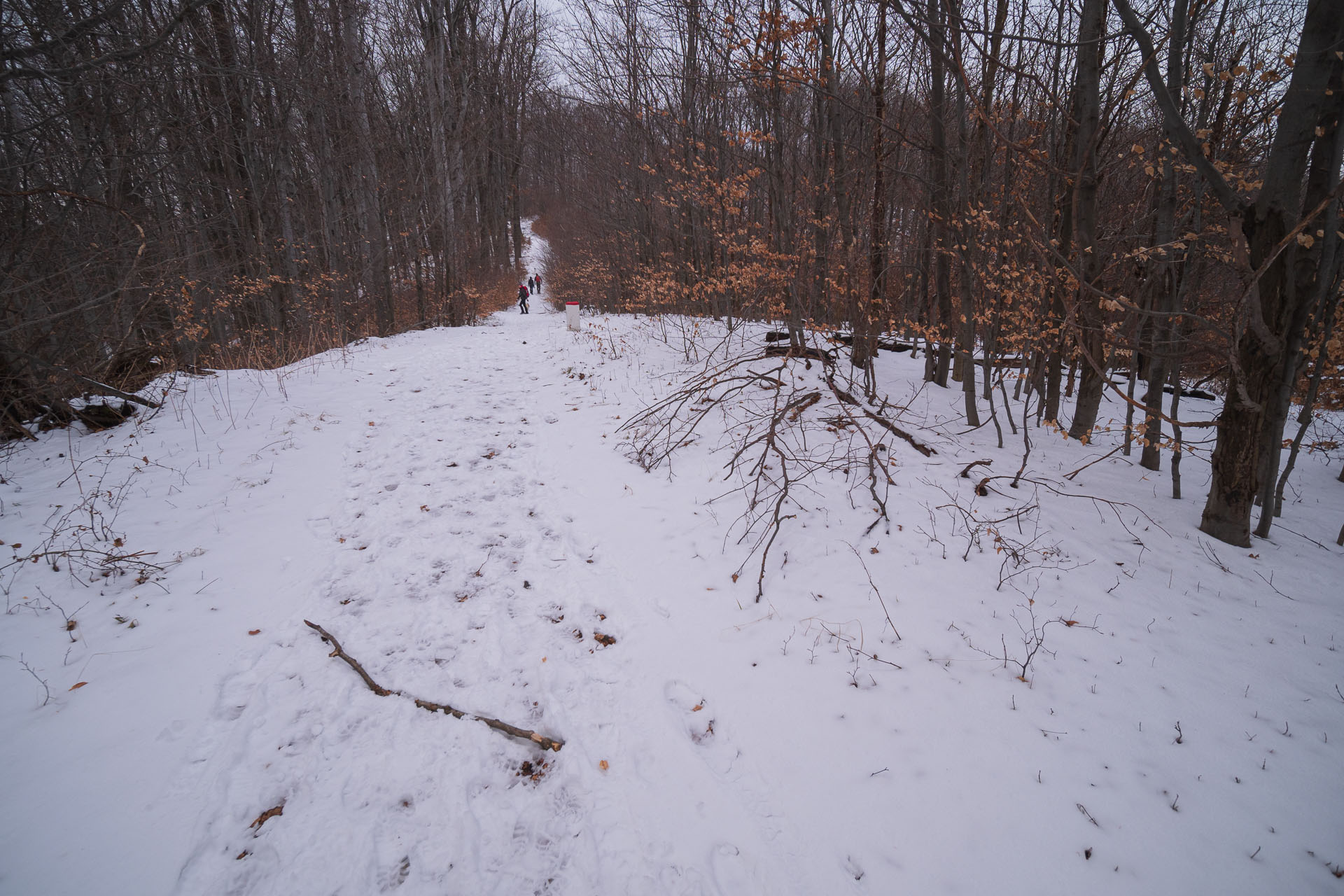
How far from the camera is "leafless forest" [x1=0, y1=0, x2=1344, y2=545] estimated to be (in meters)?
3.75

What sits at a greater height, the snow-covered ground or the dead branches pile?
the dead branches pile

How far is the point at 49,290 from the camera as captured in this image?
5211 mm

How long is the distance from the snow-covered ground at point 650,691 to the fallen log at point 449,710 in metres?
0.04

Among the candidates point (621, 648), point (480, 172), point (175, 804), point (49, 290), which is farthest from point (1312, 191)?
point (480, 172)

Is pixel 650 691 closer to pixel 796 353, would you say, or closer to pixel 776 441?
pixel 776 441

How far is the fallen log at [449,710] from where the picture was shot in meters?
2.35

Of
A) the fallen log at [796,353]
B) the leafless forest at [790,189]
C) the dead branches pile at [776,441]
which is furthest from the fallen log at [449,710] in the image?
the fallen log at [796,353]

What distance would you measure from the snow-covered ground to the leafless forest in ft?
4.76

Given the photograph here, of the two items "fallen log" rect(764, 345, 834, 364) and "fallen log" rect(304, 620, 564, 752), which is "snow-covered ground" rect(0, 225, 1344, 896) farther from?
"fallen log" rect(764, 345, 834, 364)

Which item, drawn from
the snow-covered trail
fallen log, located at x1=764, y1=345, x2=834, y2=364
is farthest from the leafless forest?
the snow-covered trail

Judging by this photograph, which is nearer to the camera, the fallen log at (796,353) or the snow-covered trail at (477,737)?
the snow-covered trail at (477,737)

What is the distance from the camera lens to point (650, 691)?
8.71ft

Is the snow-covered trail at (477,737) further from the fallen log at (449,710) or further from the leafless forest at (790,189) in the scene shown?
the leafless forest at (790,189)

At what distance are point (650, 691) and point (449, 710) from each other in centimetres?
98
